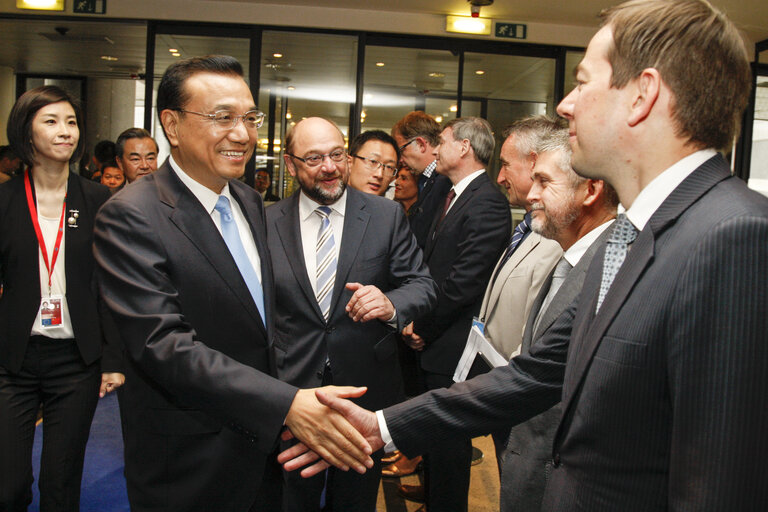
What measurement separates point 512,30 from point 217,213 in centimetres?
580

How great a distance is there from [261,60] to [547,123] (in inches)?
186

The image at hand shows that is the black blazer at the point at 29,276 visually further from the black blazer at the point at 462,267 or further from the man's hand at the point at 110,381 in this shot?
the black blazer at the point at 462,267

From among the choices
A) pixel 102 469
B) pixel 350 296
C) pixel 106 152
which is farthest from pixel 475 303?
pixel 106 152

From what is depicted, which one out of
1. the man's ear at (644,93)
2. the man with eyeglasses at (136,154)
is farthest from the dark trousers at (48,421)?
the man's ear at (644,93)

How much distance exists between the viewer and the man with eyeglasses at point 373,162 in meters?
3.65

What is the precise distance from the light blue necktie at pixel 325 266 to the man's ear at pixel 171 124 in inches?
A: 30.4

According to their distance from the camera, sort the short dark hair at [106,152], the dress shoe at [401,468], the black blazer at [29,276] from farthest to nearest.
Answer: the short dark hair at [106,152]
the dress shoe at [401,468]
the black blazer at [29,276]

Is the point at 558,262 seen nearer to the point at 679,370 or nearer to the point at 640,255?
the point at 640,255

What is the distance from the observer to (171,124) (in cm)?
178

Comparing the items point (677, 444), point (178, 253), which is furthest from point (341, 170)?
point (677, 444)

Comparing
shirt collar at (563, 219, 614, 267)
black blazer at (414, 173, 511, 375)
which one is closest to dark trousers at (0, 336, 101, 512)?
black blazer at (414, 173, 511, 375)

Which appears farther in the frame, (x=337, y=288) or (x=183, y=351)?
(x=337, y=288)

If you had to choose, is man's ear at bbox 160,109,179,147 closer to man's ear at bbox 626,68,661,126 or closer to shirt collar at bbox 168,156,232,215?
shirt collar at bbox 168,156,232,215

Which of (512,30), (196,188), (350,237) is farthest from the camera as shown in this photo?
(512,30)
